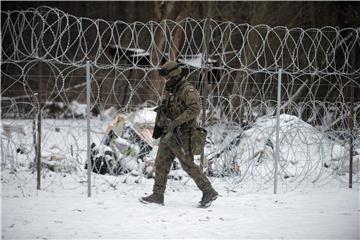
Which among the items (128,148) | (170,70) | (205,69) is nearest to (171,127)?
(170,70)

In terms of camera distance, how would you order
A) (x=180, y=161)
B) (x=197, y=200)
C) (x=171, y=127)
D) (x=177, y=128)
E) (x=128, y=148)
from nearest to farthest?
1. (x=171, y=127)
2. (x=177, y=128)
3. (x=180, y=161)
4. (x=197, y=200)
5. (x=128, y=148)

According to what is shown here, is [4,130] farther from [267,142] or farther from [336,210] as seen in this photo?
[336,210]

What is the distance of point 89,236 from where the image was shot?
4871mm

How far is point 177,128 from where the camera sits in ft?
18.8

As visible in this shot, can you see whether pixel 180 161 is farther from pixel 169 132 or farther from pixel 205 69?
pixel 205 69

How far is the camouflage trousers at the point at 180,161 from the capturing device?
18.9 feet

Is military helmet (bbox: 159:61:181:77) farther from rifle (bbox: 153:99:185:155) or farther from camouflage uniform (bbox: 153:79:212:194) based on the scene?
rifle (bbox: 153:99:185:155)

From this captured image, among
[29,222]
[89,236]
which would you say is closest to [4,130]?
[29,222]

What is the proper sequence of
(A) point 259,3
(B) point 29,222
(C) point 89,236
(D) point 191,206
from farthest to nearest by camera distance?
(A) point 259,3 < (D) point 191,206 < (B) point 29,222 < (C) point 89,236

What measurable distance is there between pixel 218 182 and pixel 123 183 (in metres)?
1.34

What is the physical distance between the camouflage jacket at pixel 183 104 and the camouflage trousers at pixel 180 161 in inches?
8.6

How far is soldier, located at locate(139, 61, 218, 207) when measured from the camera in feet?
18.6

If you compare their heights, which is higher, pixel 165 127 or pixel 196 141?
pixel 165 127

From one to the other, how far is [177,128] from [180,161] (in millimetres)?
393
